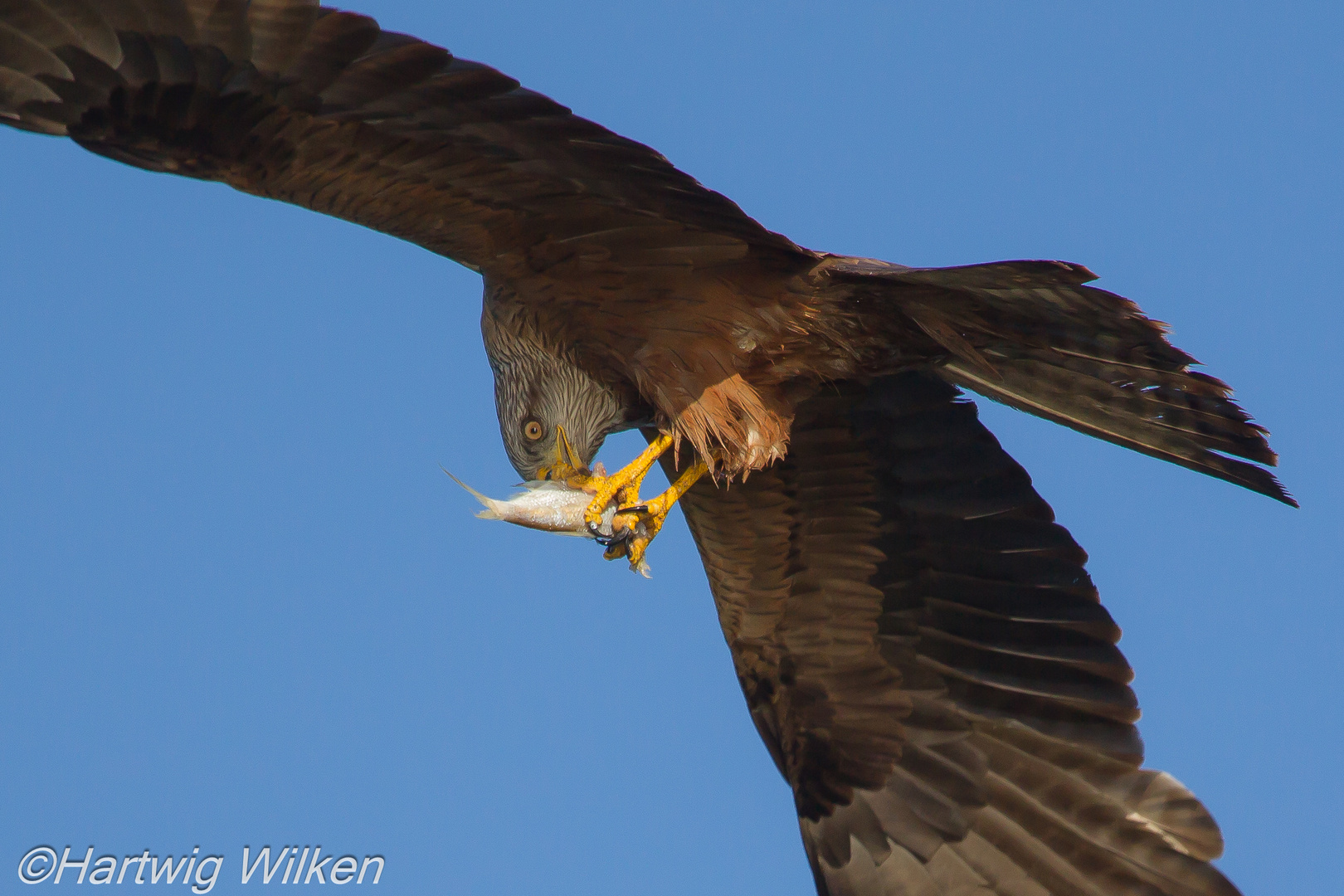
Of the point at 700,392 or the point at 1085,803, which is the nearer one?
the point at 700,392

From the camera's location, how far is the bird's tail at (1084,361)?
210 inches

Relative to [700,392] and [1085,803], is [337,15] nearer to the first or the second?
[700,392]

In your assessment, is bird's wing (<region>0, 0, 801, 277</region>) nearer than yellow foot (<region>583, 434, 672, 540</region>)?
Yes

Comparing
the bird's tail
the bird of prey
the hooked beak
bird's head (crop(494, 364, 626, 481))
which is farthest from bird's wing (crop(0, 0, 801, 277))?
the hooked beak

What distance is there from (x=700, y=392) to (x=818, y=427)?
960mm

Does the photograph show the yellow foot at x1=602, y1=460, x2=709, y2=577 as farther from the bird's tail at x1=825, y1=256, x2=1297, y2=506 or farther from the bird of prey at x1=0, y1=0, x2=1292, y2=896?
the bird's tail at x1=825, y1=256, x2=1297, y2=506

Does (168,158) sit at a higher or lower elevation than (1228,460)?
higher

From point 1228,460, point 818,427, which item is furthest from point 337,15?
→ point 1228,460

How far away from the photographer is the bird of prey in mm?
4715

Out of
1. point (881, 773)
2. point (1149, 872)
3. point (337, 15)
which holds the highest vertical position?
point (337, 15)

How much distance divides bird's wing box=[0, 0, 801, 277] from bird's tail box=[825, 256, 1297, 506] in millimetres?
631

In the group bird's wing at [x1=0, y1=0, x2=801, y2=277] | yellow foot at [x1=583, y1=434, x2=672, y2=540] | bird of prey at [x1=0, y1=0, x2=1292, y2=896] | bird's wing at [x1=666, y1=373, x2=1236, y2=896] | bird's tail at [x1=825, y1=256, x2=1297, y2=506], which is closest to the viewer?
bird's wing at [x1=0, y1=0, x2=801, y2=277]

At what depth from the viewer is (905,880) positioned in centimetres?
655

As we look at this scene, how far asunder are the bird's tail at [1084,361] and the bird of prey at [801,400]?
1cm
